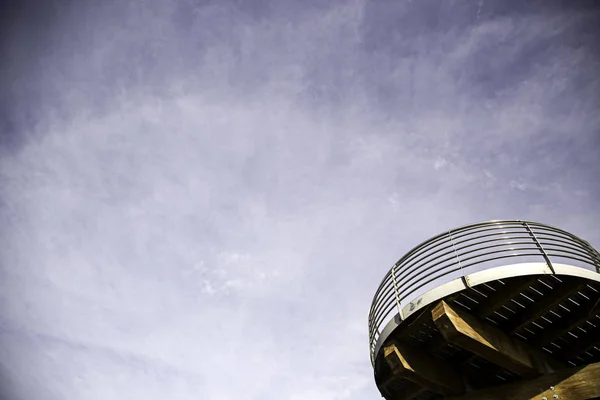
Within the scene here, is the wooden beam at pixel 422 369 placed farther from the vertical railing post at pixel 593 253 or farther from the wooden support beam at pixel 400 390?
the vertical railing post at pixel 593 253

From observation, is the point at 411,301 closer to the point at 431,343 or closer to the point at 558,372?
the point at 431,343

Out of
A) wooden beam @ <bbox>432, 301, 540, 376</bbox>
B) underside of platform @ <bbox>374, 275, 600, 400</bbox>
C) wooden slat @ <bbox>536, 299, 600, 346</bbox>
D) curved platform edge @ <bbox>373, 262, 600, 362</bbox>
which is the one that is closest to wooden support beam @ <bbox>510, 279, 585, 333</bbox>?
underside of platform @ <bbox>374, 275, 600, 400</bbox>

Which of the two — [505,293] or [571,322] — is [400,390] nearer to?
[505,293]

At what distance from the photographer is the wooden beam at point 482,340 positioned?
18.9 feet

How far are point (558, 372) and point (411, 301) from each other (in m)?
2.79

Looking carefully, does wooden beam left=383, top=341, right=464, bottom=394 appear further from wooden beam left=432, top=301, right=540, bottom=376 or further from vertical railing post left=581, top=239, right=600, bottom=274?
vertical railing post left=581, top=239, right=600, bottom=274

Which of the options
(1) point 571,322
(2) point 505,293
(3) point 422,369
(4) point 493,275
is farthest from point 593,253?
(3) point 422,369

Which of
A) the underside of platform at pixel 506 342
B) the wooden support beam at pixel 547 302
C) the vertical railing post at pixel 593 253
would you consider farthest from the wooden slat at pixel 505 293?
the vertical railing post at pixel 593 253

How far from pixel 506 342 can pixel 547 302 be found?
1.02 m

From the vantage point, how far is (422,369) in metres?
6.75

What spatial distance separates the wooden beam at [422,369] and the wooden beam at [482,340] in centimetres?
114

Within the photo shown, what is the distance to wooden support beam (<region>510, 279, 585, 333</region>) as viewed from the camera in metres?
5.92

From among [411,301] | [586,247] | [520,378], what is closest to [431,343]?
[411,301]

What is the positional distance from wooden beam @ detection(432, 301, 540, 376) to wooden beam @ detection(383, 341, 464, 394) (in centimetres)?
114
